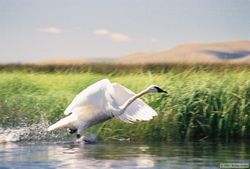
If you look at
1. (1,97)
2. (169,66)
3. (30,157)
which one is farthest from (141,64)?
(30,157)

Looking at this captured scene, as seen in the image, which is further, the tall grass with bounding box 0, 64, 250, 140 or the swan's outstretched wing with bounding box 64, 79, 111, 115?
the tall grass with bounding box 0, 64, 250, 140

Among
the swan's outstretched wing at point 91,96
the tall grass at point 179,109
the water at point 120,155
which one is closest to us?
the water at point 120,155

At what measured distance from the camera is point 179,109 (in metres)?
10.3

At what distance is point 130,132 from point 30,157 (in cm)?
185

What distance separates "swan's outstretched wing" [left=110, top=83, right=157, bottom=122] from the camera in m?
9.97

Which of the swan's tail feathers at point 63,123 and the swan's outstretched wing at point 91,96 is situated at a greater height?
the swan's outstretched wing at point 91,96

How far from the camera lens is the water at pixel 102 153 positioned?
8.34m

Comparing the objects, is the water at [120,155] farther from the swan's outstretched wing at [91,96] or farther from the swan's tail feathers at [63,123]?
the swan's outstretched wing at [91,96]

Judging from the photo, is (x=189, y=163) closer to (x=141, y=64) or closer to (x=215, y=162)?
(x=215, y=162)

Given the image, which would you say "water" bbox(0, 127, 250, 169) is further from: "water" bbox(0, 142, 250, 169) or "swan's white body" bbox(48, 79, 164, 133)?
"swan's white body" bbox(48, 79, 164, 133)

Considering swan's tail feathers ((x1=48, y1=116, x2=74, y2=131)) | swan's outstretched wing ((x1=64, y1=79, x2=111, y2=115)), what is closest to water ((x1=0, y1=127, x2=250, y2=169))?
swan's tail feathers ((x1=48, y1=116, x2=74, y2=131))

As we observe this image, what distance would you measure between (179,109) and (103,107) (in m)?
0.90

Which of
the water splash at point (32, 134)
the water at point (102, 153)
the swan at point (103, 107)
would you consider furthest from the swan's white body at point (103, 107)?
the water splash at point (32, 134)

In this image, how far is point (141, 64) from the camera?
13406 millimetres
